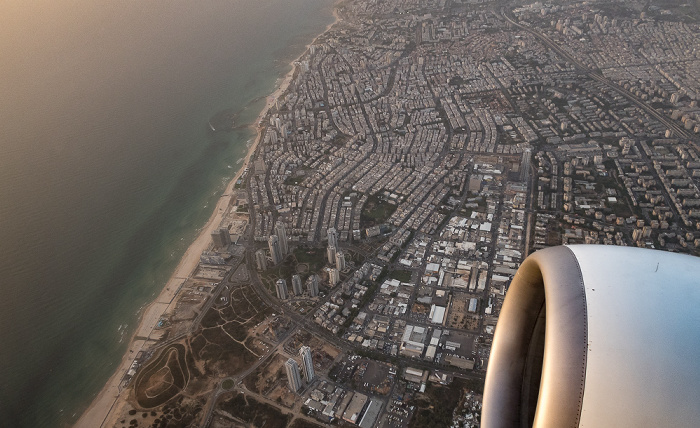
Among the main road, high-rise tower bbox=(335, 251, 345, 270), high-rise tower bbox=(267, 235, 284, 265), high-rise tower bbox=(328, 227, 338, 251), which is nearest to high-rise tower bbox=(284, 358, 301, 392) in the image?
high-rise tower bbox=(335, 251, 345, 270)

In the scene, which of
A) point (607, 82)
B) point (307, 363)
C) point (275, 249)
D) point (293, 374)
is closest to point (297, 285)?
point (275, 249)

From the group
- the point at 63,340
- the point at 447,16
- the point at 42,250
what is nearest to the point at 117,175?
the point at 42,250

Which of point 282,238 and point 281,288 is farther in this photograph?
point 282,238

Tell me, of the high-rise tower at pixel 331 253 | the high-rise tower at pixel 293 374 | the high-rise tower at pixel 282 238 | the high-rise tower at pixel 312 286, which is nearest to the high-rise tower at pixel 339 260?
the high-rise tower at pixel 331 253

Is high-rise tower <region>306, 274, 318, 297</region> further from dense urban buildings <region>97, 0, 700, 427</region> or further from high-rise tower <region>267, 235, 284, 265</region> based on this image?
high-rise tower <region>267, 235, 284, 265</region>

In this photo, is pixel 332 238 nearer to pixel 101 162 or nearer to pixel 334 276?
pixel 334 276

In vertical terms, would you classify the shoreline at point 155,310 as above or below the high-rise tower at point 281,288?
below

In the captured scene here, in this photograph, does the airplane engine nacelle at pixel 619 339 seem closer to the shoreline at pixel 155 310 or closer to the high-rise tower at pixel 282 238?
the shoreline at pixel 155 310
